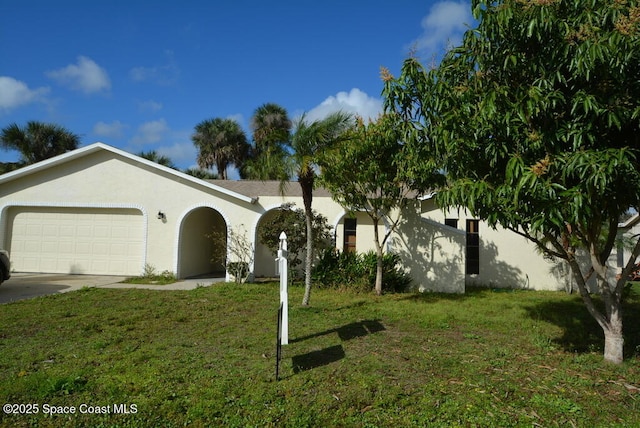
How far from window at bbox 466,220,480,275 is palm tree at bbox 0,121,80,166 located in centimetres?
2142

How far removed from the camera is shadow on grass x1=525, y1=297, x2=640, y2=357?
6.68 meters

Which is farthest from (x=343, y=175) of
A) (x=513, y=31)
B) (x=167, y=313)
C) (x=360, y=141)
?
(x=513, y=31)

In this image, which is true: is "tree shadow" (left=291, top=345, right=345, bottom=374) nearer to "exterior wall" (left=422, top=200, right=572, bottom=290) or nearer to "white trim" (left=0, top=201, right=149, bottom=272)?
"exterior wall" (left=422, top=200, right=572, bottom=290)

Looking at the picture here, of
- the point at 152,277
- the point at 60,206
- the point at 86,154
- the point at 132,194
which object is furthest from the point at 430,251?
the point at 60,206

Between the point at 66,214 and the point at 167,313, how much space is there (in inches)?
340

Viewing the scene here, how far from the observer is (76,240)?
47.4 ft

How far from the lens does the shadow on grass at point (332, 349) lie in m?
5.43

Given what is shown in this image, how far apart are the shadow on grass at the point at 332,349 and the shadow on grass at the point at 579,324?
3180 millimetres

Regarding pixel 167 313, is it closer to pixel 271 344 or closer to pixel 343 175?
pixel 271 344

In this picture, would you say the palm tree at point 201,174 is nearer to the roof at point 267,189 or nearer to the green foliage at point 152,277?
the roof at point 267,189

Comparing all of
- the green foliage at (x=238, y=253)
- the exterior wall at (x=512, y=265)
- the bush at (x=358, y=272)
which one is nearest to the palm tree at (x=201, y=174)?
the green foliage at (x=238, y=253)

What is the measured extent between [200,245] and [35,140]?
508 inches

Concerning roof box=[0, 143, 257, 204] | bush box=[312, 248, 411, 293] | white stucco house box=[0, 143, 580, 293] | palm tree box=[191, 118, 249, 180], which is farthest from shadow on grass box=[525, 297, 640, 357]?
palm tree box=[191, 118, 249, 180]

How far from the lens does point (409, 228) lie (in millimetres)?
12445
